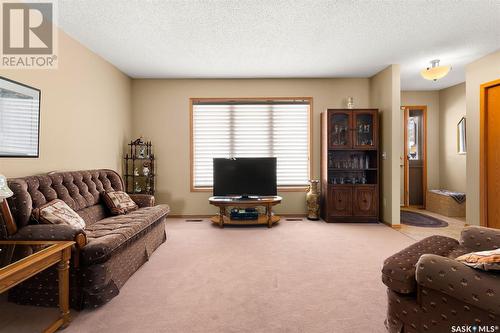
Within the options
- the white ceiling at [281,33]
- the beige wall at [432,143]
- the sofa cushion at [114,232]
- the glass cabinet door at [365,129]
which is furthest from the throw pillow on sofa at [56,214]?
the beige wall at [432,143]

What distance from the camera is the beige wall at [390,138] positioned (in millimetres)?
4379

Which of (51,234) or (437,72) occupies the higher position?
(437,72)

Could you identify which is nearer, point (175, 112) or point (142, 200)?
point (142, 200)

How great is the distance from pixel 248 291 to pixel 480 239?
1.84 metres

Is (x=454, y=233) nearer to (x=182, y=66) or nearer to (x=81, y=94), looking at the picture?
(x=182, y=66)

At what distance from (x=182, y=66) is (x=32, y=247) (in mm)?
3523

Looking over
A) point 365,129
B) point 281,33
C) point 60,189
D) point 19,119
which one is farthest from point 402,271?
point 365,129

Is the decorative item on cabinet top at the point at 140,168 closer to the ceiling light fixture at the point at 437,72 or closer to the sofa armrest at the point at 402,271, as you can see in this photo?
the sofa armrest at the point at 402,271

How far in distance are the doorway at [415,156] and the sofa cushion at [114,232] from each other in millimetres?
5721

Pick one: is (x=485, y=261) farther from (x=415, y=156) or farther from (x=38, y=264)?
(x=415, y=156)

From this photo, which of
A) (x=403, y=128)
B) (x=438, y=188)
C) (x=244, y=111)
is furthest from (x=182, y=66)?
(x=438, y=188)

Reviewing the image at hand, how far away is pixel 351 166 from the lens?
488cm

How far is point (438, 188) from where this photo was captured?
612 centimetres

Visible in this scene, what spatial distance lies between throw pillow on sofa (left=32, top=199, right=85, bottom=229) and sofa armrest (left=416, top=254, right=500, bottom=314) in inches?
102
